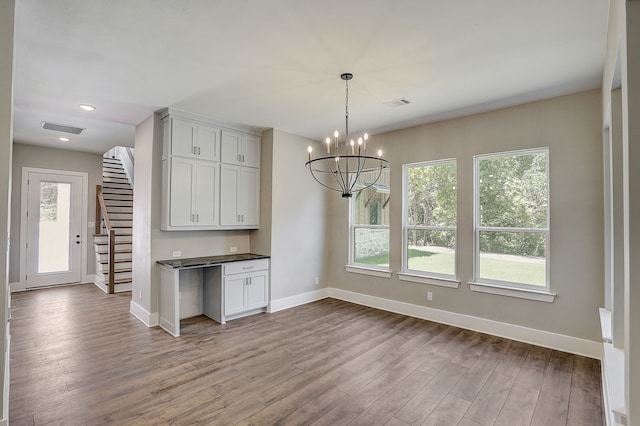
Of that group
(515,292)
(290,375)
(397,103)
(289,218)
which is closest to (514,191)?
(515,292)

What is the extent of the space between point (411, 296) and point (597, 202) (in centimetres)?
252

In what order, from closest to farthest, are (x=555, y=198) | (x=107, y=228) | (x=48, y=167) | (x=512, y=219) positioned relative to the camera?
(x=555, y=198) → (x=512, y=219) → (x=107, y=228) → (x=48, y=167)

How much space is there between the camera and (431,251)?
4695 mm

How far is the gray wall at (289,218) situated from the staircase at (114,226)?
9.85 feet

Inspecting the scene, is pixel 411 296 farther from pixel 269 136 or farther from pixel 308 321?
pixel 269 136

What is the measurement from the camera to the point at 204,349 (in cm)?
357

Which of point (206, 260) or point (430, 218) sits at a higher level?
point (430, 218)

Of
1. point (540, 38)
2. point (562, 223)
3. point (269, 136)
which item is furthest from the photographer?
point (269, 136)

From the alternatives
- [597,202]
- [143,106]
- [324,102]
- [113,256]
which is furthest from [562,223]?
[113,256]

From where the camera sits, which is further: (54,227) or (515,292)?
(54,227)

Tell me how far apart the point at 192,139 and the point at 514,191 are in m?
4.30

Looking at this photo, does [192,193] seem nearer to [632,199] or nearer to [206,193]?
[206,193]

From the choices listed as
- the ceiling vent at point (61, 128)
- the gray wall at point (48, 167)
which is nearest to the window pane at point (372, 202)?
the ceiling vent at point (61, 128)

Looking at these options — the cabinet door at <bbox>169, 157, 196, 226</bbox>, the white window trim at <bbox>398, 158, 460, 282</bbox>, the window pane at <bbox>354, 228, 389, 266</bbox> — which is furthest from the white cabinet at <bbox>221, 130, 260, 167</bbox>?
the white window trim at <bbox>398, 158, 460, 282</bbox>
